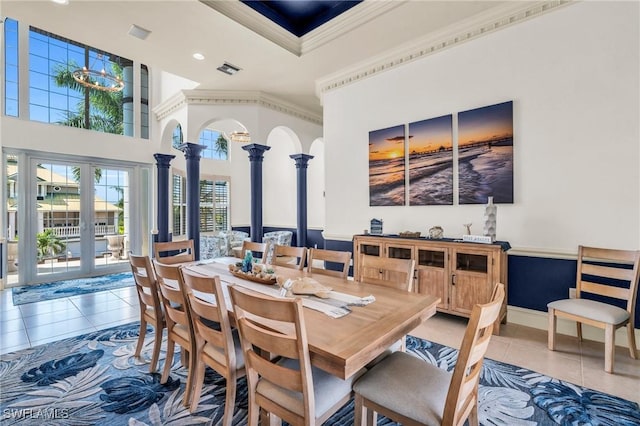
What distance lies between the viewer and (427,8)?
119 inches

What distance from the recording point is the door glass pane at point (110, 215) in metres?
5.91

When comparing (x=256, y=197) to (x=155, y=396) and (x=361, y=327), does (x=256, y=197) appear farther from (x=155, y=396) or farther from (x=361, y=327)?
(x=361, y=327)

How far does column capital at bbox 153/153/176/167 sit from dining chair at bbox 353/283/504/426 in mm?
6143

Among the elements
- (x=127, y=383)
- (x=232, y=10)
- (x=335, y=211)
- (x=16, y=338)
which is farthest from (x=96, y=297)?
(x=232, y=10)

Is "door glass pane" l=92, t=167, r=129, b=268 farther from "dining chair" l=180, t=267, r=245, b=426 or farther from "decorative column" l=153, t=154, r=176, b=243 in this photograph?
"dining chair" l=180, t=267, r=245, b=426

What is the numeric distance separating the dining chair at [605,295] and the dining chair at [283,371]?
2.15 m

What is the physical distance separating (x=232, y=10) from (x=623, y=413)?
4537mm

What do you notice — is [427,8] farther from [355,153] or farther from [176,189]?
[176,189]

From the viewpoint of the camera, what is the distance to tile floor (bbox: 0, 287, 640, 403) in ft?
7.30

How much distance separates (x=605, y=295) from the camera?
8.19 feet

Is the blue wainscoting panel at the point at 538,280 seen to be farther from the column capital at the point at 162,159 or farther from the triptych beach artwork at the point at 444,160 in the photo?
the column capital at the point at 162,159

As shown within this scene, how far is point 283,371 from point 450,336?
7.48 feet

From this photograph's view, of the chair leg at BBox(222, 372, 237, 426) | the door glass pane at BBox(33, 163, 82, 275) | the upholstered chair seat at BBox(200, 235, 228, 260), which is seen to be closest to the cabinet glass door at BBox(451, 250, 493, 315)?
the chair leg at BBox(222, 372, 237, 426)

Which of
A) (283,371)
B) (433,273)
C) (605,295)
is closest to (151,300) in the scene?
(283,371)
